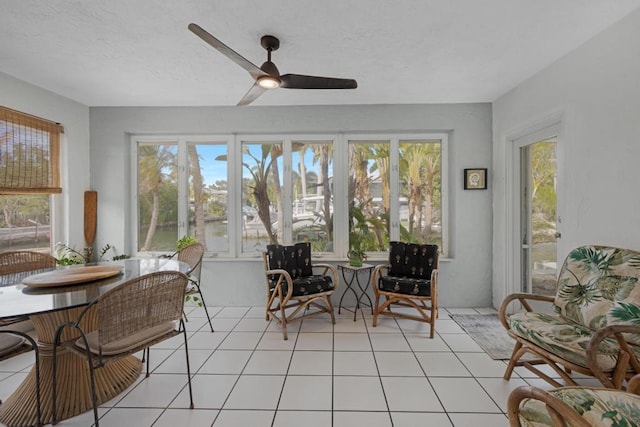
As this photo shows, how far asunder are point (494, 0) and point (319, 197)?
2545 millimetres

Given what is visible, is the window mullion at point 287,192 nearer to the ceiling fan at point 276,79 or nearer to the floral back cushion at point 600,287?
the ceiling fan at point 276,79

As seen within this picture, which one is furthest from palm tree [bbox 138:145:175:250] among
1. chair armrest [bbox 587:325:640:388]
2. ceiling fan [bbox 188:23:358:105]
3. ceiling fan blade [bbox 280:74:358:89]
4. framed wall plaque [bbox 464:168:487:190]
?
chair armrest [bbox 587:325:640:388]

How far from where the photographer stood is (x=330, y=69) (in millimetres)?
2707

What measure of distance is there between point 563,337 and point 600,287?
51 centimetres

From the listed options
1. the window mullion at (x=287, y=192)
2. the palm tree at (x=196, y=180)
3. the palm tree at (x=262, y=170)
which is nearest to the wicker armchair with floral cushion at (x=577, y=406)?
the window mullion at (x=287, y=192)

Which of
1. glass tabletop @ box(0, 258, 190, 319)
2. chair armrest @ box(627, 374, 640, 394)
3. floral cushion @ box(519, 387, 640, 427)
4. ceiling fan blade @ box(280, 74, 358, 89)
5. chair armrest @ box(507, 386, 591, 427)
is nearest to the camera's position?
chair armrest @ box(507, 386, 591, 427)

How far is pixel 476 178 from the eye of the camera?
140 inches

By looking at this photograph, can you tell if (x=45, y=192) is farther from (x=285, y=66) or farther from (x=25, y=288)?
(x=285, y=66)

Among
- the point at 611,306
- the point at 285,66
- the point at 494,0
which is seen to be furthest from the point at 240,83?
the point at 611,306

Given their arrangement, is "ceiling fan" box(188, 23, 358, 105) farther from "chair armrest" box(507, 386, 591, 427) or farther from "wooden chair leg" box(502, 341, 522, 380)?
"wooden chair leg" box(502, 341, 522, 380)

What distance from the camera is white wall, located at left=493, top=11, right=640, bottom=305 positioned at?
77.5 inches

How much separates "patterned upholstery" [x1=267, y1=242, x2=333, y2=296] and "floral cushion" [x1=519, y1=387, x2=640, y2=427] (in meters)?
1.99

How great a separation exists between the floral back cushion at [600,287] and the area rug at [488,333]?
2.25 feet

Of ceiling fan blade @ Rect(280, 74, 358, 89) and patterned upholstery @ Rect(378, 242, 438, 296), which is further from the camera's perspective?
patterned upholstery @ Rect(378, 242, 438, 296)
